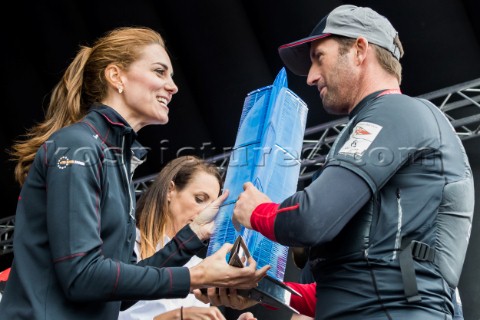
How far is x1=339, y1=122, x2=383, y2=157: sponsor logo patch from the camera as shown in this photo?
1.92 meters

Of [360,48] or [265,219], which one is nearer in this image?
[265,219]

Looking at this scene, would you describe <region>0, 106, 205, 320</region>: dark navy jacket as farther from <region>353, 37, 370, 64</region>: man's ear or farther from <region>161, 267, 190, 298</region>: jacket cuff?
<region>353, 37, 370, 64</region>: man's ear

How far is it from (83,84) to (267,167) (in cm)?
60

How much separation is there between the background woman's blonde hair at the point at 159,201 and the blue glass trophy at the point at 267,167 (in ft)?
2.93

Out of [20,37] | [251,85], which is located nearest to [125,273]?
[251,85]

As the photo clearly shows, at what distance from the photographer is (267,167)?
227 cm

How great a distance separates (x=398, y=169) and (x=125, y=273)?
0.70 metres

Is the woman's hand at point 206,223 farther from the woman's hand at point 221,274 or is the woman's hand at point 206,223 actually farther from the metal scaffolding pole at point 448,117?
the metal scaffolding pole at point 448,117

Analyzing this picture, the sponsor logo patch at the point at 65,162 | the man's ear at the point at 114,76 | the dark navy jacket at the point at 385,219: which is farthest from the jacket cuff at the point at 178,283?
the man's ear at the point at 114,76

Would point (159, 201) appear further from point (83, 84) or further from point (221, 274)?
point (221, 274)

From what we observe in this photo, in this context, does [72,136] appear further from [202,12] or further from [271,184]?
[202,12]

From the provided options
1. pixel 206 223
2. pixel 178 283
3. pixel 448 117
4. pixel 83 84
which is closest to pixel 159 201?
pixel 206 223

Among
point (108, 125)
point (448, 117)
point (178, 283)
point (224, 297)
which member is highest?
point (108, 125)

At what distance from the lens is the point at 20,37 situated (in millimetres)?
7086
